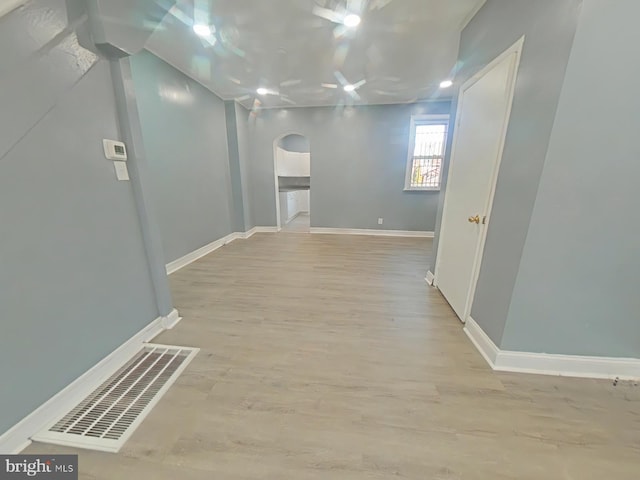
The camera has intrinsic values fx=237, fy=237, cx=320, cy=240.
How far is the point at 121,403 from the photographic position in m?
1.36

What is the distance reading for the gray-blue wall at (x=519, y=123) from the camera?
4.05 ft

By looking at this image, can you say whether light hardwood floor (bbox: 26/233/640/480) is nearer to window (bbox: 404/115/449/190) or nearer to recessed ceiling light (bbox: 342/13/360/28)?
→ recessed ceiling light (bbox: 342/13/360/28)

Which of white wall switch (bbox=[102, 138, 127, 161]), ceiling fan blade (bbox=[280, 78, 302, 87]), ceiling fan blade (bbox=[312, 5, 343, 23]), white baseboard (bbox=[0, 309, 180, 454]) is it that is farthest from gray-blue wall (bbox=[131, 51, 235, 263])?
ceiling fan blade (bbox=[312, 5, 343, 23])

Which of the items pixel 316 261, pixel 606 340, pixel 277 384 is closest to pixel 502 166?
pixel 606 340

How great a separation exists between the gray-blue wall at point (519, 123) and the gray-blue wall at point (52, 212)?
2.54m

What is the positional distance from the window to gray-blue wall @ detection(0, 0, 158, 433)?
4767 mm

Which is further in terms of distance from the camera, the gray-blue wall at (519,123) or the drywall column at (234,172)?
the drywall column at (234,172)

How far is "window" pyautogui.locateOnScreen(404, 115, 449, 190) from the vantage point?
15.6 ft

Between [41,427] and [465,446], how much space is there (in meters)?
2.10

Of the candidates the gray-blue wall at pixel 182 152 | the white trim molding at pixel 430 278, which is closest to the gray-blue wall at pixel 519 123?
the white trim molding at pixel 430 278

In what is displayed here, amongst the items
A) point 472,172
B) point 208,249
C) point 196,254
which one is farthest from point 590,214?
point 208,249

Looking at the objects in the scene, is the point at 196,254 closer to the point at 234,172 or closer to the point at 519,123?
the point at 234,172

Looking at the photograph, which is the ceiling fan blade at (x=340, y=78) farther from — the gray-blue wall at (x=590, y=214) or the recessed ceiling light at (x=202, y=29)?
the gray-blue wall at (x=590, y=214)

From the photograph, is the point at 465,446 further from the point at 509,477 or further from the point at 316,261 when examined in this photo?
the point at 316,261
